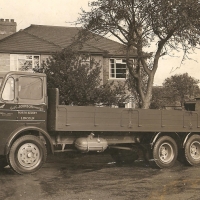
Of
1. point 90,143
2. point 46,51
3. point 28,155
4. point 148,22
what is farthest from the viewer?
point 46,51

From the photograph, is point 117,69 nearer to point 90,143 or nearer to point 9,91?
point 90,143

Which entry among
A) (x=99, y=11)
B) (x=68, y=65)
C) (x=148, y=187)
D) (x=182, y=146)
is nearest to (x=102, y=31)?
(x=99, y=11)

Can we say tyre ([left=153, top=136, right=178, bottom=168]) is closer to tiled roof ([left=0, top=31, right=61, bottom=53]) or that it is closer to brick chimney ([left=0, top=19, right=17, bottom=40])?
tiled roof ([left=0, top=31, right=61, bottom=53])

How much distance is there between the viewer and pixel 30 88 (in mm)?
10008

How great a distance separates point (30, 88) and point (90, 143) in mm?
2052

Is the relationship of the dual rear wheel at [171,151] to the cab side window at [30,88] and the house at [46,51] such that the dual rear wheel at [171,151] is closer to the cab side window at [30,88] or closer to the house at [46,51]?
the cab side window at [30,88]

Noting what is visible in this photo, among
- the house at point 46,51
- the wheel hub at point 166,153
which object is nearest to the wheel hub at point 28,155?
the wheel hub at point 166,153

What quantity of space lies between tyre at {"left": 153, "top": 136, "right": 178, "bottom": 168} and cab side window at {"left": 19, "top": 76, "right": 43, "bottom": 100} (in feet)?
12.0

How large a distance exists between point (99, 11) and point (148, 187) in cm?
1250

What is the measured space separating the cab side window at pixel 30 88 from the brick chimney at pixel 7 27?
2442 centimetres

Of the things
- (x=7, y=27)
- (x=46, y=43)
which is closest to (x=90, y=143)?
(x=46, y=43)

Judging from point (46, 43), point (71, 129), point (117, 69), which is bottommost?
point (71, 129)

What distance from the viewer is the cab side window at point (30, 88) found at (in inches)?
389

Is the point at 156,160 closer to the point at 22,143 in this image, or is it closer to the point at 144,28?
the point at 22,143
